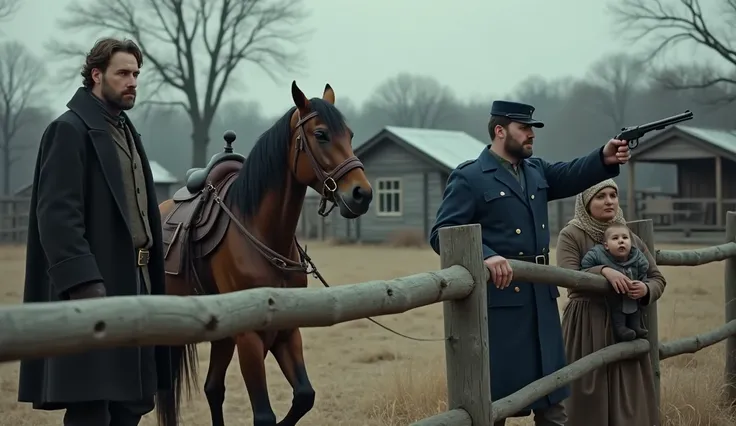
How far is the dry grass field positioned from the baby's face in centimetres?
110

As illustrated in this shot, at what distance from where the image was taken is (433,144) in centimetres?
2997

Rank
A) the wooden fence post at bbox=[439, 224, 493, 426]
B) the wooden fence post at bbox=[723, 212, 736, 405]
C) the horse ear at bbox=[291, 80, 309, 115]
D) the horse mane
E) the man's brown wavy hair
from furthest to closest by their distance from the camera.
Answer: the wooden fence post at bbox=[723, 212, 736, 405] < the horse mane < the horse ear at bbox=[291, 80, 309, 115] < the man's brown wavy hair < the wooden fence post at bbox=[439, 224, 493, 426]

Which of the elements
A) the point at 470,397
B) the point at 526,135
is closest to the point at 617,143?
the point at 526,135

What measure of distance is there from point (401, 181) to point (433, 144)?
1815mm

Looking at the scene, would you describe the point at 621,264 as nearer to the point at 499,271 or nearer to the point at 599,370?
the point at 599,370

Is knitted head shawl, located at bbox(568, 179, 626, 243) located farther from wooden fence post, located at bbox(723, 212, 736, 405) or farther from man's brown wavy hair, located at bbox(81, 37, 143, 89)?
man's brown wavy hair, located at bbox(81, 37, 143, 89)

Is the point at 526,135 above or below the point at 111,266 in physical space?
above

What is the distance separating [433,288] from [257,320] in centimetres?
89

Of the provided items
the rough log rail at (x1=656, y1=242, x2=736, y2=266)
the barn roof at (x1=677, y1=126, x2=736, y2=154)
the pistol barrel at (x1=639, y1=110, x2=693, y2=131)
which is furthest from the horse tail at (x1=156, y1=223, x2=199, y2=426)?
the barn roof at (x1=677, y1=126, x2=736, y2=154)

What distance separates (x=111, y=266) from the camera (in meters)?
3.34

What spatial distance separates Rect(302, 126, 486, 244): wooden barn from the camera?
28281 mm

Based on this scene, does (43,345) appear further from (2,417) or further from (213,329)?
(2,417)

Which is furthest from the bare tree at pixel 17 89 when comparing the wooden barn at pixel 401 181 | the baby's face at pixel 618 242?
the baby's face at pixel 618 242

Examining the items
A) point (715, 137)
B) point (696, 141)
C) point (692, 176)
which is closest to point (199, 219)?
point (696, 141)
